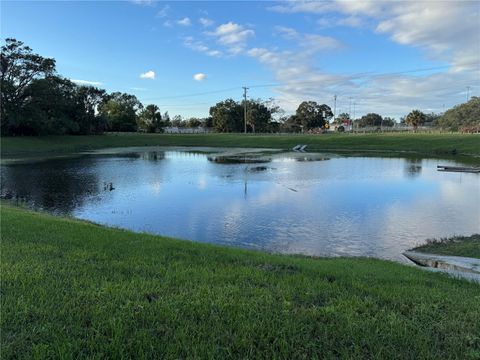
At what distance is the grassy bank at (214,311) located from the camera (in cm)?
354

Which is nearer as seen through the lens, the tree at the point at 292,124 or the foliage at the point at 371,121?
the tree at the point at 292,124

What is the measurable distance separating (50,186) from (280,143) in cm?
5321

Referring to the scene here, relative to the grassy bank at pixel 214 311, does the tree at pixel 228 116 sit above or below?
above

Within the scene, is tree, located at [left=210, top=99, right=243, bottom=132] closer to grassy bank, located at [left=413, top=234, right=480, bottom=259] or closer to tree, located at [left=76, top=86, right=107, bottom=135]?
tree, located at [left=76, top=86, right=107, bottom=135]

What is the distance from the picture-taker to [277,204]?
1931 cm

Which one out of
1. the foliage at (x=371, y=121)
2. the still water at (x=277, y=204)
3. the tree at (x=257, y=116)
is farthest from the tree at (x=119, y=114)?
the foliage at (x=371, y=121)

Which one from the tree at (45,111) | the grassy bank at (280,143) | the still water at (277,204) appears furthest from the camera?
the tree at (45,111)

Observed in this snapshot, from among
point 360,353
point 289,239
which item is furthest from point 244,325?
point 289,239

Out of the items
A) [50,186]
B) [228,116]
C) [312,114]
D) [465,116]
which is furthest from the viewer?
[312,114]

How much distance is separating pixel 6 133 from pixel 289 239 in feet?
205

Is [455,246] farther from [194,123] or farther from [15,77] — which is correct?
[194,123]

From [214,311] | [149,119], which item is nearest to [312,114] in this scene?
[149,119]

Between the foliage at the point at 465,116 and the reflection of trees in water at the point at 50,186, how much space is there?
333 feet

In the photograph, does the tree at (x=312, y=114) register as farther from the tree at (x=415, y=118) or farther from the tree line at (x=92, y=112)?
the tree at (x=415, y=118)
